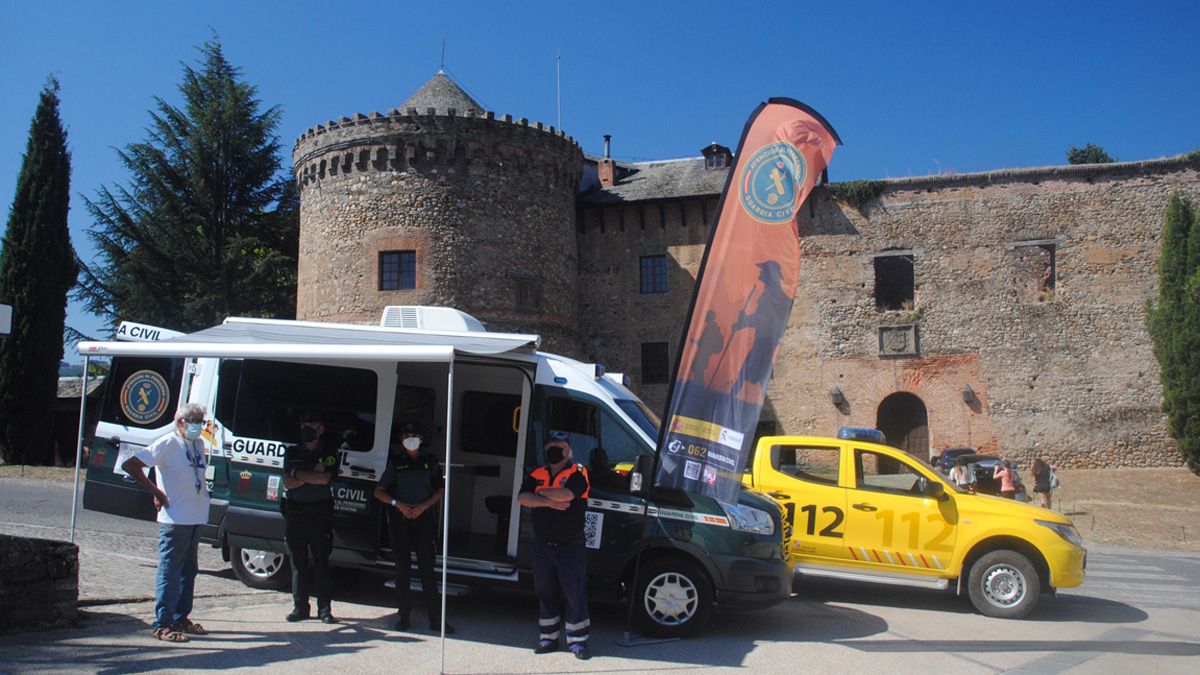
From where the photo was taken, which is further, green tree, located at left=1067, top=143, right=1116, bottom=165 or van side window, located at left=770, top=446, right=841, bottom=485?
green tree, located at left=1067, top=143, right=1116, bottom=165

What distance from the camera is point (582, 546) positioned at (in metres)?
6.89

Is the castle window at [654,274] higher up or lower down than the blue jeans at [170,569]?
higher up

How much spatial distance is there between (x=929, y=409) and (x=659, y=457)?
842 inches

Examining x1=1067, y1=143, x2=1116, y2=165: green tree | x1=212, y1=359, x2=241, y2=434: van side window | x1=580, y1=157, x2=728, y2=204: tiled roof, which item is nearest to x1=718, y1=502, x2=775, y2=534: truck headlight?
x1=212, y1=359, x2=241, y2=434: van side window

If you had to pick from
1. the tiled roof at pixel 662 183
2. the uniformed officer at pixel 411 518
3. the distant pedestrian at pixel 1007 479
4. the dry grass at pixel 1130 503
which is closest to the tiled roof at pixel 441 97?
the tiled roof at pixel 662 183

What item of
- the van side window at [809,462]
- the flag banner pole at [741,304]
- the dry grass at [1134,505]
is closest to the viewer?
the flag banner pole at [741,304]

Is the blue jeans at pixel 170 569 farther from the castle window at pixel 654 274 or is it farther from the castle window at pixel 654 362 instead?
the castle window at pixel 654 274

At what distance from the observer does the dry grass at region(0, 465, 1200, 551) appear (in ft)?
55.9

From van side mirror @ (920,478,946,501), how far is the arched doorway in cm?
1803

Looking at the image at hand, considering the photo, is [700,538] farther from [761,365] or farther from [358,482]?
[358,482]

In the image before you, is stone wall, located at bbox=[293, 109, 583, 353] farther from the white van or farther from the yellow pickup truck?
the yellow pickup truck

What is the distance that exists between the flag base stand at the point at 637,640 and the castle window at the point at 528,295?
59.3 ft

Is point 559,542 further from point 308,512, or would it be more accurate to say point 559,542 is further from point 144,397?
point 144,397

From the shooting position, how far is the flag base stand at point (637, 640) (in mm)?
7152
